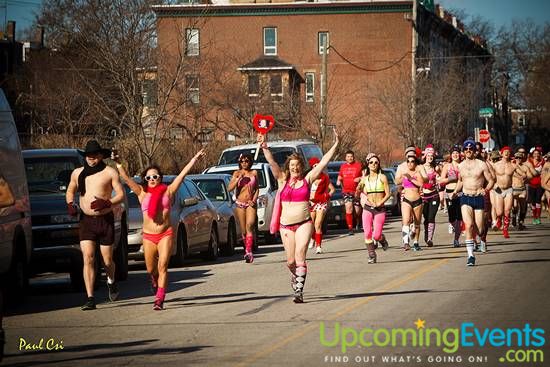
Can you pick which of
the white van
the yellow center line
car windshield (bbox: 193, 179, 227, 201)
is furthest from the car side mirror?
the white van

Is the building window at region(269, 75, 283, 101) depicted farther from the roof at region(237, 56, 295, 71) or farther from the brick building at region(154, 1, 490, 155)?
the roof at region(237, 56, 295, 71)

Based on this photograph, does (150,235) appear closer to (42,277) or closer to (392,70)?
(42,277)

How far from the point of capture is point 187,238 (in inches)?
861

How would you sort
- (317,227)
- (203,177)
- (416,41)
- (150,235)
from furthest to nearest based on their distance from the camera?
(416,41) < (203,177) < (317,227) < (150,235)

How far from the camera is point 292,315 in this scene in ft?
44.0

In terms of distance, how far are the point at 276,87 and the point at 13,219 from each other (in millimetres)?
51110

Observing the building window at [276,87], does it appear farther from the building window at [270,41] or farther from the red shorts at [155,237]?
the red shorts at [155,237]

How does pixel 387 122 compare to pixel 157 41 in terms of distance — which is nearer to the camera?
pixel 157 41

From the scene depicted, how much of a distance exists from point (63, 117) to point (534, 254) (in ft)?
82.1

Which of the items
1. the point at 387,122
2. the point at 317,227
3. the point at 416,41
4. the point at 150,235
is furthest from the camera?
the point at 416,41

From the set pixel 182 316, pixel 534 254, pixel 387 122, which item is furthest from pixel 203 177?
pixel 387 122

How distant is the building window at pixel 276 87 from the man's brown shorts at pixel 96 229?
143ft

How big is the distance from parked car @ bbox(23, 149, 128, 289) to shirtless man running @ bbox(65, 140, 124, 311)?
67.5 inches

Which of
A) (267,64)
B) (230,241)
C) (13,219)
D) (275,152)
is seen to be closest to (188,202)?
(230,241)
